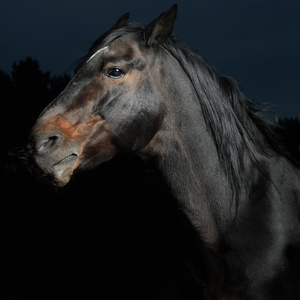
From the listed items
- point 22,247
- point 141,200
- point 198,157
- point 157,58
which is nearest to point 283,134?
point 198,157

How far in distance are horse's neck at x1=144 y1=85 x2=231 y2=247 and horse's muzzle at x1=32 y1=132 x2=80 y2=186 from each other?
24.3 inches

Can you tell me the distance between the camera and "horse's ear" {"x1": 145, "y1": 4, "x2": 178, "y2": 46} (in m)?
3.17

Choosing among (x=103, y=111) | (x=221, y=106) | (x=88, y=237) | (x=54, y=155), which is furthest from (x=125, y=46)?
(x=88, y=237)

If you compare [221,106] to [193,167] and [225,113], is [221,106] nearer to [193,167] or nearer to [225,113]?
[225,113]

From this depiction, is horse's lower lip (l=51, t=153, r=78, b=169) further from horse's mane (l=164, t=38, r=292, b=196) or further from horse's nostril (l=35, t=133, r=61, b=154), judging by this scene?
horse's mane (l=164, t=38, r=292, b=196)

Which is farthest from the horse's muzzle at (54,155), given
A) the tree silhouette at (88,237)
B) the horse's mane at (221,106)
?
the tree silhouette at (88,237)

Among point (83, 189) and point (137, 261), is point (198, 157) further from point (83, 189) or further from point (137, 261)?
point (83, 189)

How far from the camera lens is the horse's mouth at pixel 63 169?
115 inches

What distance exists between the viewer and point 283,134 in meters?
3.93

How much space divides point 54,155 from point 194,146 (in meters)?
1.04

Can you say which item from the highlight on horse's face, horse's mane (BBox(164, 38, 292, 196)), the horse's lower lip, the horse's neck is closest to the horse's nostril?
the highlight on horse's face

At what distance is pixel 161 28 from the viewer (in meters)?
3.26

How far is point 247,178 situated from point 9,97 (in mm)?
15728

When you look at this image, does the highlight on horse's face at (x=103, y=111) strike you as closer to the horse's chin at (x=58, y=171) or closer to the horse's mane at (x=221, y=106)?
the horse's chin at (x=58, y=171)
